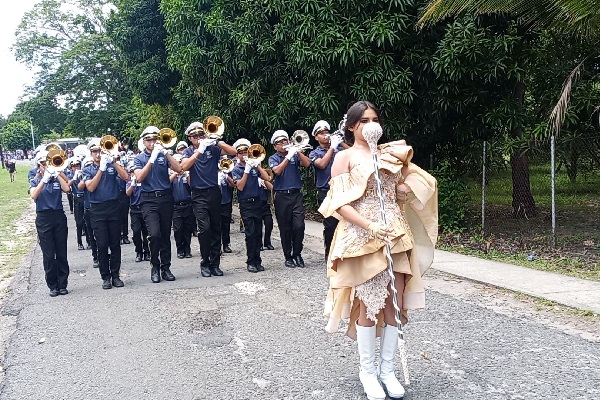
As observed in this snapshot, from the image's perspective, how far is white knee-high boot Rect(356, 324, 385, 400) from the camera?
4043 mm

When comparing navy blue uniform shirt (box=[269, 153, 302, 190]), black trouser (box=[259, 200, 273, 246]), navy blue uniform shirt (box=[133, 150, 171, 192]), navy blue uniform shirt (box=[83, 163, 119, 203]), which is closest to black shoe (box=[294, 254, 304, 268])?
navy blue uniform shirt (box=[269, 153, 302, 190])

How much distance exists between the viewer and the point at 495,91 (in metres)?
11.5

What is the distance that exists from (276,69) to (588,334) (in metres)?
8.96

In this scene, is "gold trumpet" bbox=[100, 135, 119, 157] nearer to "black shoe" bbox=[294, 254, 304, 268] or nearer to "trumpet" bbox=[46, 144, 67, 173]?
"trumpet" bbox=[46, 144, 67, 173]

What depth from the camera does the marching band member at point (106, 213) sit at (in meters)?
8.12

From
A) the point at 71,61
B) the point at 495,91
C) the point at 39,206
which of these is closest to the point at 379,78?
the point at 495,91

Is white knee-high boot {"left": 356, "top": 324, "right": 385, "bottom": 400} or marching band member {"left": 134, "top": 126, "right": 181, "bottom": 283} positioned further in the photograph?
marching band member {"left": 134, "top": 126, "right": 181, "bottom": 283}

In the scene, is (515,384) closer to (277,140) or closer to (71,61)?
(277,140)

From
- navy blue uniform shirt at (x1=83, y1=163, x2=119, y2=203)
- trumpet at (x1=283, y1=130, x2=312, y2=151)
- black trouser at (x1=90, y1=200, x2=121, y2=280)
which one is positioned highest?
trumpet at (x1=283, y1=130, x2=312, y2=151)

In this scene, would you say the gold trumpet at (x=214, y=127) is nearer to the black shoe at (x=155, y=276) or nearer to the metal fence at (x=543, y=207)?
the black shoe at (x=155, y=276)

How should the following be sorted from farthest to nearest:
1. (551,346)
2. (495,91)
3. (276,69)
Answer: (276,69) < (495,91) < (551,346)

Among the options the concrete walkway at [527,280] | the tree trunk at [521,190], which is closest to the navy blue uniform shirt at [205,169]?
the concrete walkway at [527,280]

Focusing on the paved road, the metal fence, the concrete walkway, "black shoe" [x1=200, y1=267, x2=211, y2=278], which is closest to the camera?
the paved road

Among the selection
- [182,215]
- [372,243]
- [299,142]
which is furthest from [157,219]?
[372,243]
